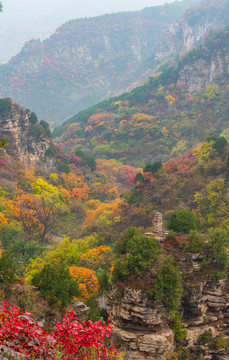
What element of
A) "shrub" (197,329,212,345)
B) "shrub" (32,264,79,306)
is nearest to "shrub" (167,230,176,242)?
"shrub" (197,329,212,345)

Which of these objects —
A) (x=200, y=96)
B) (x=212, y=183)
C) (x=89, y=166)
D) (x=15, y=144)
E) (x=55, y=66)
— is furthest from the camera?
(x=55, y=66)

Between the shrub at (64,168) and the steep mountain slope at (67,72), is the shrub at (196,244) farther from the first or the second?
the steep mountain slope at (67,72)

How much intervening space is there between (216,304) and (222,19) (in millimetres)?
150888

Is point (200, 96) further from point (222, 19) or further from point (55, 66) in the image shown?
point (55, 66)

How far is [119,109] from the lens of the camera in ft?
311

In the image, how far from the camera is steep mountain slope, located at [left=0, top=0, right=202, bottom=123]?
172875mm

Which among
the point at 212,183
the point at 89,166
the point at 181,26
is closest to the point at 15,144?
the point at 89,166

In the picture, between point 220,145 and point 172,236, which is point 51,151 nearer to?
point 220,145

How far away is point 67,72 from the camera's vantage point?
184625 mm

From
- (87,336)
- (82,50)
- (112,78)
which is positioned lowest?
(87,336)

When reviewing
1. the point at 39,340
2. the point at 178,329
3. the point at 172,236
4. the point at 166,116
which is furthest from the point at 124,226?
the point at 166,116

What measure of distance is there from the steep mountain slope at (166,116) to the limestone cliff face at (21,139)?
2497 centimetres

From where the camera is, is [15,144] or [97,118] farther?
[97,118]

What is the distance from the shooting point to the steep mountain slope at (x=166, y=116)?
79625 mm
